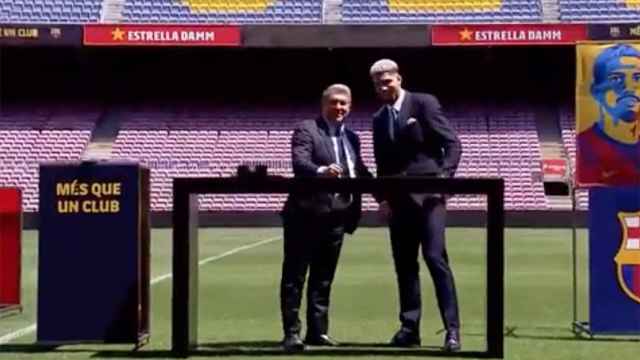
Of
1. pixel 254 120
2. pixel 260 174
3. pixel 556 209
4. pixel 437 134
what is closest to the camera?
pixel 260 174

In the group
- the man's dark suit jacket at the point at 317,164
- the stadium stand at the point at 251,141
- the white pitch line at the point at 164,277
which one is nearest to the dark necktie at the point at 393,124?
the man's dark suit jacket at the point at 317,164

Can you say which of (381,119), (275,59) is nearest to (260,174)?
(381,119)

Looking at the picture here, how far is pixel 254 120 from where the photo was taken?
38125mm

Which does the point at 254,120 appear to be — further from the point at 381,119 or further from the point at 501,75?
the point at 381,119

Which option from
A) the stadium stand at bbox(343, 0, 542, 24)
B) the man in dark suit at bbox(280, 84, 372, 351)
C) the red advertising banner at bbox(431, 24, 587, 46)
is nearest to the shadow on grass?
the man in dark suit at bbox(280, 84, 372, 351)

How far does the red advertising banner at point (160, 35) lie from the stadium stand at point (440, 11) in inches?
156

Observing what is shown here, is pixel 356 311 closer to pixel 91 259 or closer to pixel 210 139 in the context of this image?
pixel 91 259

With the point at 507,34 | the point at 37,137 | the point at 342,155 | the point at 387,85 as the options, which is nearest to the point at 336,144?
the point at 342,155

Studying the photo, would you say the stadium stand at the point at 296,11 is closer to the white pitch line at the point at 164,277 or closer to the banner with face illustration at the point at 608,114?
the white pitch line at the point at 164,277

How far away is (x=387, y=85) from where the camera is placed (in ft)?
26.9

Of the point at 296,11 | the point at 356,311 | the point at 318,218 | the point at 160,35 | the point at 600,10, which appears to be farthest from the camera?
the point at 296,11

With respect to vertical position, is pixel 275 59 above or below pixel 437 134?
above

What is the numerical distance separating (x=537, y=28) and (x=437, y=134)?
27826mm

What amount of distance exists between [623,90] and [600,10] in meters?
30.0
